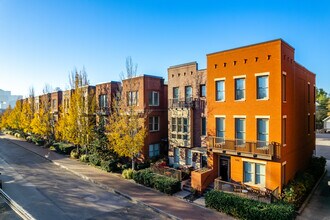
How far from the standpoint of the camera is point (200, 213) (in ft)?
48.2

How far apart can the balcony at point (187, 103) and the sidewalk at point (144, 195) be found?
29.0 feet

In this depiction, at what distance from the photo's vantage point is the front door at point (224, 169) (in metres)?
19.2

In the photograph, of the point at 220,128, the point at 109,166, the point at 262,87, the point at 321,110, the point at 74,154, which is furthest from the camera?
the point at 321,110

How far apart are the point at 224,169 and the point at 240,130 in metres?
3.82

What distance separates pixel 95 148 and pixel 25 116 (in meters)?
27.4

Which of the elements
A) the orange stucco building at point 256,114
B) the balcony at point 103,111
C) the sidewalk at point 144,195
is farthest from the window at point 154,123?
the orange stucco building at point 256,114

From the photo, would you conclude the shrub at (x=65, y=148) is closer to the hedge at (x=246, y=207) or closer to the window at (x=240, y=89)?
the hedge at (x=246, y=207)

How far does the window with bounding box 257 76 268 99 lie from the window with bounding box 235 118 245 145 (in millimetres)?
2371

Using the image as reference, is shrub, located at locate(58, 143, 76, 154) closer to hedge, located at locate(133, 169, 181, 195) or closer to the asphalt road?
the asphalt road

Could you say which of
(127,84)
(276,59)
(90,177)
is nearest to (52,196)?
(90,177)

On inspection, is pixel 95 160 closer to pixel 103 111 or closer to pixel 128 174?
pixel 128 174

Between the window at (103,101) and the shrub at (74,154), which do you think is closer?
the shrub at (74,154)

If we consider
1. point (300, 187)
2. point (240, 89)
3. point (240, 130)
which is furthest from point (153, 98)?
point (300, 187)

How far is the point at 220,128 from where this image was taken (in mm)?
19547
